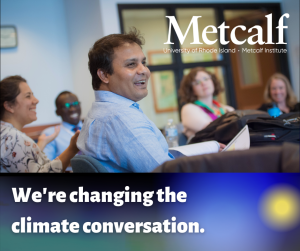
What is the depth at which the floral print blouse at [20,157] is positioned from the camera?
160 cm

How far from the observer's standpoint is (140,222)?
0.73m

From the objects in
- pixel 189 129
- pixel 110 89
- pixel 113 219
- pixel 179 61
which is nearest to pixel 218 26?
pixel 179 61

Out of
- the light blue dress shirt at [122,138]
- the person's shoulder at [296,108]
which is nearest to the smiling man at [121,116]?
the light blue dress shirt at [122,138]

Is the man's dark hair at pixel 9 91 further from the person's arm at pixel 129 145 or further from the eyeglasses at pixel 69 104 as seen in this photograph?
the eyeglasses at pixel 69 104

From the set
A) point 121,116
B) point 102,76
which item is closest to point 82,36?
point 102,76

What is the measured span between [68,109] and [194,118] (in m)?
1.08

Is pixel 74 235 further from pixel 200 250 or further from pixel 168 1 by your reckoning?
pixel 168 1

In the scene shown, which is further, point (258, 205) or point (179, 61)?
point (179, 61)

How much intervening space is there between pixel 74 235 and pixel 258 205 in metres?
0.42

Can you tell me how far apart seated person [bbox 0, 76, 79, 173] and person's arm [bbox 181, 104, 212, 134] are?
138cm

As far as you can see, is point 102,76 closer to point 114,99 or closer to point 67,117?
point 114,99

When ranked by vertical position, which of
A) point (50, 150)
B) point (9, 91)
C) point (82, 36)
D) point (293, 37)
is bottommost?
point (50, 150)

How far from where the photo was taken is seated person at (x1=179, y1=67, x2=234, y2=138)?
283 centimetres

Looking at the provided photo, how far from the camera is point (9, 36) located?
455 cm
